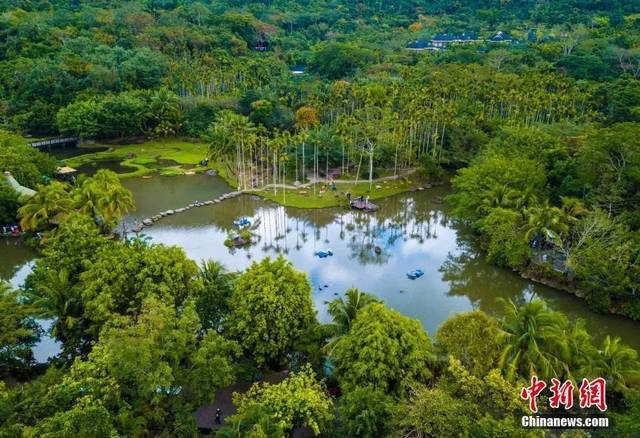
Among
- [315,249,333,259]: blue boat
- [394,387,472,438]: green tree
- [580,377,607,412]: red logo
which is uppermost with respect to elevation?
[394,387,472,438]: green tree

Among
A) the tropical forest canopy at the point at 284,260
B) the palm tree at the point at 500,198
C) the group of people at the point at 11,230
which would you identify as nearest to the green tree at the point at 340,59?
the tropical forest canopy at the point at 284,260

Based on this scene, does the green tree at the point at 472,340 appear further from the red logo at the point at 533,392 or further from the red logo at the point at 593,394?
the red logo at the point at 593,394

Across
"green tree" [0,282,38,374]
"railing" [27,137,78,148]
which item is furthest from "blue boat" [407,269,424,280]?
"railing" [27,137,78,148]

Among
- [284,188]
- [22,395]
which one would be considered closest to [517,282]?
[284,188]

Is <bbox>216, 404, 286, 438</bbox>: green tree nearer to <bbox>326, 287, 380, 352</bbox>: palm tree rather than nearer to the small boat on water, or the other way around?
<bbox>326, 287, 380, 352</bbox>: palm tree

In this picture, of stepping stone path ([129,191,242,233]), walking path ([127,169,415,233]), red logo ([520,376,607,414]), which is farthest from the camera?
walking path ([127,169,415,233])

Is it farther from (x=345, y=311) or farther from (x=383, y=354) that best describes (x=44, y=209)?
(x=383, y=354)
